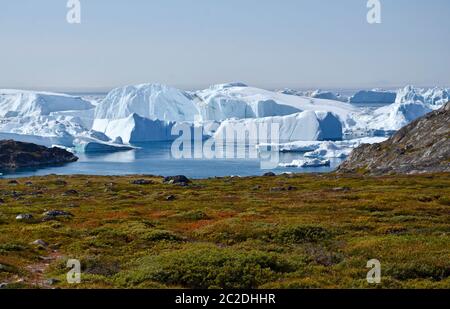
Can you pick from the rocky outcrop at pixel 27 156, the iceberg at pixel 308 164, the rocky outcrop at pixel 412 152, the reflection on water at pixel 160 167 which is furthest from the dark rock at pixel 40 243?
the rocky outcrop at pixel 27 156

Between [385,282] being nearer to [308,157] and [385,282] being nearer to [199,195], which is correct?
[199,195]

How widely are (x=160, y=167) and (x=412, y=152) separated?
80578 mm

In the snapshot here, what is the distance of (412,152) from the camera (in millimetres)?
99000

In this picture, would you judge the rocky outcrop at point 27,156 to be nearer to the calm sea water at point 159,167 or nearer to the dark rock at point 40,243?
the calm sea water at point 159,167

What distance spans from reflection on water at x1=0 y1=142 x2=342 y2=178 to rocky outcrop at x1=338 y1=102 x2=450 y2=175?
32.8 meters

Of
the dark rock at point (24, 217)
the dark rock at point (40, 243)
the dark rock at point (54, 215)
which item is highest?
the dark rock at point (40, 243)

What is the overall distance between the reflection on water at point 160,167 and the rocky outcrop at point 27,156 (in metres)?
7.11

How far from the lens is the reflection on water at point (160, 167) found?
147375 mm

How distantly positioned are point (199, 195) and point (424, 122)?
68494mm

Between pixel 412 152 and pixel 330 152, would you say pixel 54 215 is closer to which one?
pixel 412 152

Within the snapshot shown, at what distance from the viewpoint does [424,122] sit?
364 ft

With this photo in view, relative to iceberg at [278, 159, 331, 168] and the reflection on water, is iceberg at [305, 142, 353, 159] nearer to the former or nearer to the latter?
the reflection on water

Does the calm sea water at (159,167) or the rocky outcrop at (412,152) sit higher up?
the rocky outcrop at (412,152)

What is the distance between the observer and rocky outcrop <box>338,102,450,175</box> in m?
88.1
